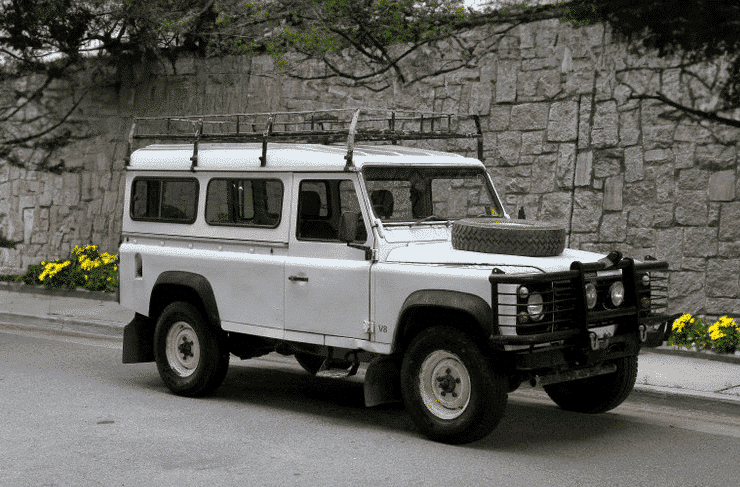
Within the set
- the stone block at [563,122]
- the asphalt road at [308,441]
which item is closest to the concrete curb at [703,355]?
the asphalt road at [308,441]

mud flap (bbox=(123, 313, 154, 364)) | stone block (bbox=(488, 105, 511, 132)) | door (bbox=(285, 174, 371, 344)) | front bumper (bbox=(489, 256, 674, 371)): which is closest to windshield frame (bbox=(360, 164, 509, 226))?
door (bbox=(285, 174, 371, 344))

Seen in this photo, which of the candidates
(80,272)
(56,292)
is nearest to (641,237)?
(80,272)

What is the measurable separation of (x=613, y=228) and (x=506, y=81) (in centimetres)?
243

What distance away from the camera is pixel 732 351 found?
10.1 meters

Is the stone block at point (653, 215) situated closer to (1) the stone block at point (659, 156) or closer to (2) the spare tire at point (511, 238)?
(1) the stone block at point (659, 156)

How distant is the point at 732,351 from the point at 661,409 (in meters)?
2.02

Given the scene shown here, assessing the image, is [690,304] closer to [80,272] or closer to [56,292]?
[80,272]

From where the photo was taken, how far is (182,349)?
29.7 feet

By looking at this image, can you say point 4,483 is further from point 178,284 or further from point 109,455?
point 178,284

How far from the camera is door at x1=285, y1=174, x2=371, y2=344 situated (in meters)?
7.60

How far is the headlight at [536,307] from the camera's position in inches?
262

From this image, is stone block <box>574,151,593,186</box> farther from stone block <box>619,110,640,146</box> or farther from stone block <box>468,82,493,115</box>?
stone block <box>468,82,493,115</box>

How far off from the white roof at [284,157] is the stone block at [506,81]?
420 cm

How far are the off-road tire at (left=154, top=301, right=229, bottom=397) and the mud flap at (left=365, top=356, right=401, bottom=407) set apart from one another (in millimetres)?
1821
